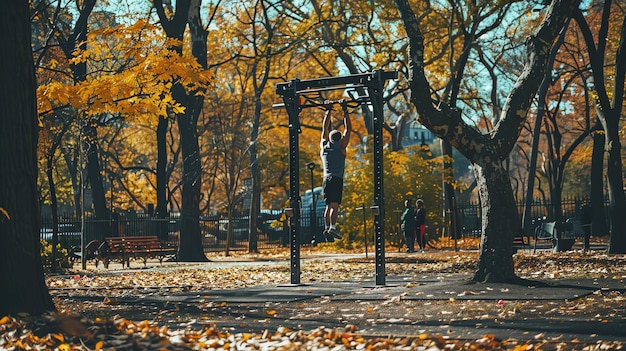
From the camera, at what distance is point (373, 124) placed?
16531 mm

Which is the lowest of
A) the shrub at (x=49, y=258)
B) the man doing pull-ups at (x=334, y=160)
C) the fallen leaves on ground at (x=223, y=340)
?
the fallen leaves on ground at (x=223, y=340)

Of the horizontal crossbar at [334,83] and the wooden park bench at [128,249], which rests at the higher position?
the horizontal crossbar at [334,83]

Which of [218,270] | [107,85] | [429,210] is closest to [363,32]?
[429,210]

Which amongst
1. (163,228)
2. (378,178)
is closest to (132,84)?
(378,178)

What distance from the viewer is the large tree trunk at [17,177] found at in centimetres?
1104

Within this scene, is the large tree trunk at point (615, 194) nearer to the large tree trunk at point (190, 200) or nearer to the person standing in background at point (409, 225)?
the person standing in background at point (409, 225)

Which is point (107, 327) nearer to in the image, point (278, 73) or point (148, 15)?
point (148, 15)

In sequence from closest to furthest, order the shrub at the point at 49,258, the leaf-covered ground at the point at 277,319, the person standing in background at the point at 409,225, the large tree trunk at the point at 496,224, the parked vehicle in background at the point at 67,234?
the leaf-covered ground at the point at 277,319 → the large tree trunk at the point at 496,224 → the shrub at the point at 49,258 → the person standing in background at the point at 409,225 → the parked vehicle in background at the point at 67,234

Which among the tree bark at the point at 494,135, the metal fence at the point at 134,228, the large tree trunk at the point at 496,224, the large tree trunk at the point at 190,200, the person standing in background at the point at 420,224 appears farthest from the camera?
the metal fence at the point at 134,228

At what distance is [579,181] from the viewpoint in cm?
7956

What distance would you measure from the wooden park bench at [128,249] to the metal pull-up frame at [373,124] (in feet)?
38.4

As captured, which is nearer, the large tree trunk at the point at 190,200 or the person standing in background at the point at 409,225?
the large tree trunk at the point at 190,200

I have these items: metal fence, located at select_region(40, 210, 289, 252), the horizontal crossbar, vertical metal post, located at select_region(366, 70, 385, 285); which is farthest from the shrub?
vertical metal post, located at select_region(366, 70, 385, 285)

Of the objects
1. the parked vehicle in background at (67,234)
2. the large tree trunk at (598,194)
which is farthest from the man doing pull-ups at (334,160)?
the large tree trunk at (598,194)
